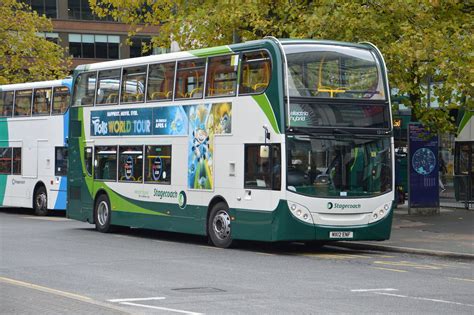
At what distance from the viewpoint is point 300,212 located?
19.6 meters

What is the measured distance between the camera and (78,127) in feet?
89.5

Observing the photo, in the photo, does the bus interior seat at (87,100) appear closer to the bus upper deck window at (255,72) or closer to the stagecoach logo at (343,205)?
the bus upper deck window at (255,72)

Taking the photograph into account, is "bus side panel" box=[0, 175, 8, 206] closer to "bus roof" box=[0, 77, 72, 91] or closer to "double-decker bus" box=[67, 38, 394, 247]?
"bus roof" box=[0, 77, 72, 91]

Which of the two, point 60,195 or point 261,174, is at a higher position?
point 261,174

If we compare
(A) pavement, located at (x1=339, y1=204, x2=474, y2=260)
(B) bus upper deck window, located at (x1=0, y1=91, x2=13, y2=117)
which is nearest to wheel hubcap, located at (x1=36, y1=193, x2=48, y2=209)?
(B) bus upper deck window, located at (x1=0, y1=91, x2=13, y2=117)

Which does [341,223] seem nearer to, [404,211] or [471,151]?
[404,211]

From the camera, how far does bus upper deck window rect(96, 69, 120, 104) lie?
25562 millimetres

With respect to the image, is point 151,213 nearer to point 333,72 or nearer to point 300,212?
point 300,212

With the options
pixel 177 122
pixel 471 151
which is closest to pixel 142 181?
pixel 177 122

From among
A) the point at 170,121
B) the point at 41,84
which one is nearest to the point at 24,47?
the point at 41,84

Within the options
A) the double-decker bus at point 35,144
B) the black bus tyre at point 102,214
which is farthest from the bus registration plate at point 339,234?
the double-decker bus at point 35,144

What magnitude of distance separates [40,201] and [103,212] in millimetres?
8968

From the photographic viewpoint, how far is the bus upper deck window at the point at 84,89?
1055 inches

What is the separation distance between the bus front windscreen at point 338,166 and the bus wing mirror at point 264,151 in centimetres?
55
